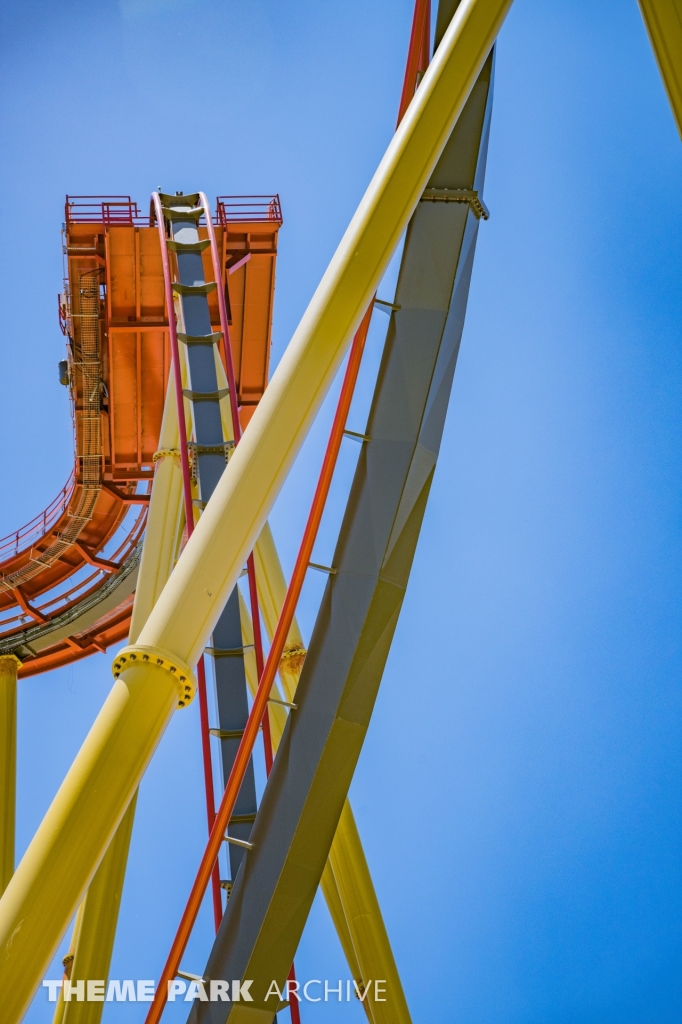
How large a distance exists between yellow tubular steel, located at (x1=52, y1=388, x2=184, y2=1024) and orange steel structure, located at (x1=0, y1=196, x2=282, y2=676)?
9.73 feet

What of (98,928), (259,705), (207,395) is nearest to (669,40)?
(259,705)

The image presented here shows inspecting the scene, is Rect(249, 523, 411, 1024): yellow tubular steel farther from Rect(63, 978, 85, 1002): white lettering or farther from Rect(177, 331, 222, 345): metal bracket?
Rect(177, 331, 222, 345): metal bracket

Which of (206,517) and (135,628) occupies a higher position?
(135,628)

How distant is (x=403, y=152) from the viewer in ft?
19.9

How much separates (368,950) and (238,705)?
2791mm

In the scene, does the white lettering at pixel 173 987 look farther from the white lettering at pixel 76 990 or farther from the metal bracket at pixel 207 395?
the metal bracket at pixel 207 395

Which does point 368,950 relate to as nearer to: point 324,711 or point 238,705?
point 238,705

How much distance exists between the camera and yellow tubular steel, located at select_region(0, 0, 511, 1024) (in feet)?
13.5

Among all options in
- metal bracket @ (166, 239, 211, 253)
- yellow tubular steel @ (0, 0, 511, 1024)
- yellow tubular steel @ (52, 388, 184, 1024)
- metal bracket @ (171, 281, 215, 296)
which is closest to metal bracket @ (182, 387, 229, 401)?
metal bracket @ (171, 281, 215, 296)

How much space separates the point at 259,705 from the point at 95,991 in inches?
188

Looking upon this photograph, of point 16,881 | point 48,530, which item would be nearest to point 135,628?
point 16,881

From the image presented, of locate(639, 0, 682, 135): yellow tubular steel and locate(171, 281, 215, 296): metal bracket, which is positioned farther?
locate(171, 281, 215, 296): metal bracket

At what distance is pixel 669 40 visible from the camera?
652 centimetres

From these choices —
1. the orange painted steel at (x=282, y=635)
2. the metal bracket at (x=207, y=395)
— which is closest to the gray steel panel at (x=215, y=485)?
the metal bracket at (x=207, y=395)
